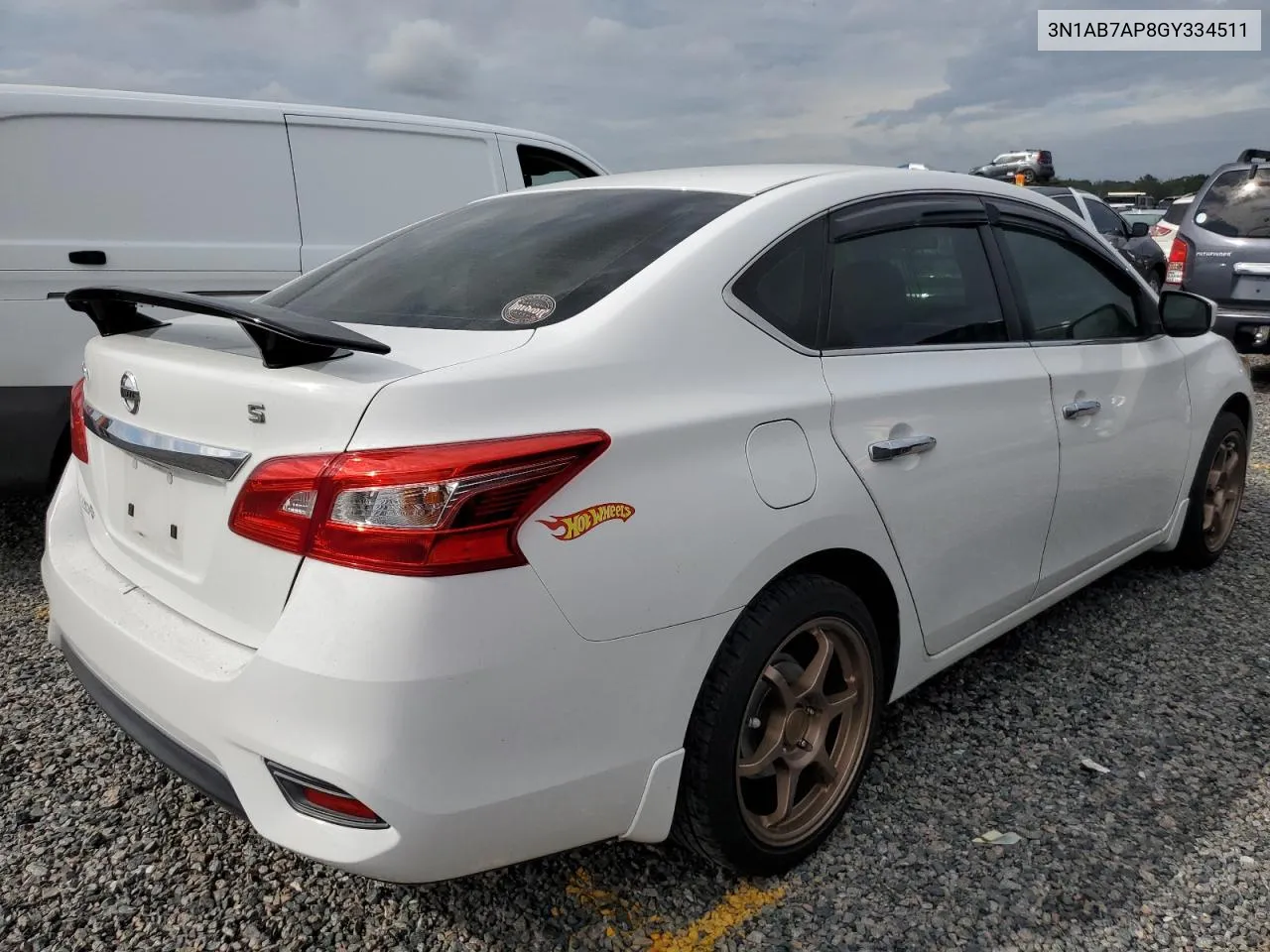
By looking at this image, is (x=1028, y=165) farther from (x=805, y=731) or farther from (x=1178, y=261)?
(x=805, y=731)

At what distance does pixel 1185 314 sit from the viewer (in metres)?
3.51

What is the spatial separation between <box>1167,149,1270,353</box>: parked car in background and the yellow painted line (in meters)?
7.30

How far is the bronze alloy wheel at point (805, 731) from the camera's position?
2146 millimetres

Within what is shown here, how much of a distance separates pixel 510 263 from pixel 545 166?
169 inches

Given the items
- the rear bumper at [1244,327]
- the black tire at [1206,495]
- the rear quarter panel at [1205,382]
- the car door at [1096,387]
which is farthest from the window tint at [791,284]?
the rear bumper at [1244,327]

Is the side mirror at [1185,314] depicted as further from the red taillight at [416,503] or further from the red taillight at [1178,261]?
the red taillight at [1178,261]

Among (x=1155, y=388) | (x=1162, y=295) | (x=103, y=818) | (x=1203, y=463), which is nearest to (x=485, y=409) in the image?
(x=103, y=818)

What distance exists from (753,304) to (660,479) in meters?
0.53

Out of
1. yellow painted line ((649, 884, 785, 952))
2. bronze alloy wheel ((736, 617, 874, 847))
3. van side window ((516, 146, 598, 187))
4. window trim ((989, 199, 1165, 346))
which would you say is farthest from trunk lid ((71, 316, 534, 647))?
van side window ((516, 146, 598, 187))

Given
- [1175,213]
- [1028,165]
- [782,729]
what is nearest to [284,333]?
[782,729]

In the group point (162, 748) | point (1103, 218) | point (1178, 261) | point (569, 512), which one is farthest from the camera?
point (1103, 218)

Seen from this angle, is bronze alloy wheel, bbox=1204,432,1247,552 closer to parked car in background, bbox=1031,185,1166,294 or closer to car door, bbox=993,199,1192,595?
car door, bbox=993,199,1192,595

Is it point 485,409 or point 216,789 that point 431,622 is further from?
point 216,789

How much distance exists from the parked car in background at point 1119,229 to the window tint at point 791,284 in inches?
410
